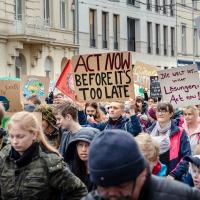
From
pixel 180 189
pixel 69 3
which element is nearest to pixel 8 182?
pixel 180 189

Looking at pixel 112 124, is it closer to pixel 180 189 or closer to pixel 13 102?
pixel 13 102

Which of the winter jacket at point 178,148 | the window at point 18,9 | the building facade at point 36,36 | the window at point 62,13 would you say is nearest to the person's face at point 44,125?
the winter jacket at point 178,148

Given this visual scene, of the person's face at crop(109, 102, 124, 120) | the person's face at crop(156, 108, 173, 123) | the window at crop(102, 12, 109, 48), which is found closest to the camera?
the person's face at crop(156, 108, 173, 123)

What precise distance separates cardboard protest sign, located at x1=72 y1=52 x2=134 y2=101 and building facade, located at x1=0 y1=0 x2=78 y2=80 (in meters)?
19.0

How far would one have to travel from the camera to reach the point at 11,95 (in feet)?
45.9

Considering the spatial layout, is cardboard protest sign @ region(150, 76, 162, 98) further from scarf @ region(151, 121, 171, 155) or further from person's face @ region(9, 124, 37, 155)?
person's face @ region(9, 124, 37, 155)

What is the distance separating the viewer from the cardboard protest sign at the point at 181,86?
39.2 feet

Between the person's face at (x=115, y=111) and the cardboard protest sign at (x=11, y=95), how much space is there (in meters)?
4.05

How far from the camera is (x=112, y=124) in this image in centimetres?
959

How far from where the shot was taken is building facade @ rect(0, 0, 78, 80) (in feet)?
100

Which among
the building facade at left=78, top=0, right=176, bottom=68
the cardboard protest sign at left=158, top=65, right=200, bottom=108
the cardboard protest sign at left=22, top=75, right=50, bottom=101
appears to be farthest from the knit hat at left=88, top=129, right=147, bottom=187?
the building facade at left=78, top=0, right=176, bottom=68

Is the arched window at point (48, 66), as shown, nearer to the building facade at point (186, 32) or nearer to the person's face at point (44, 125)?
the building facade at point (186, 32)

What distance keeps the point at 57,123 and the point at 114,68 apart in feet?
13.6

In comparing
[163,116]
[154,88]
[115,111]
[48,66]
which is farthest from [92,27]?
[163,116]
